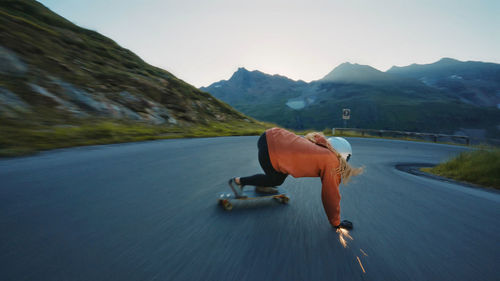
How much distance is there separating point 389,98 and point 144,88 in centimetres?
16357

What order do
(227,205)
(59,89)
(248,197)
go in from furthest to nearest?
1. (59,89)
2. (248,197)
3. (227,205)

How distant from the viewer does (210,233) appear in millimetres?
2371

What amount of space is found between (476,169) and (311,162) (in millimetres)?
6270

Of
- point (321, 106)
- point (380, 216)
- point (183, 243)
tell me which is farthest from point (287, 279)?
point (321, 106)

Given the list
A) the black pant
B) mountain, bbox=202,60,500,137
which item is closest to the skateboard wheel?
the black pant

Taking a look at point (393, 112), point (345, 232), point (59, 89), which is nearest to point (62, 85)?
point (59, 89)

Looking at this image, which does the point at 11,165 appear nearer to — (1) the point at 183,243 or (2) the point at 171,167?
(2) the point at 171,167

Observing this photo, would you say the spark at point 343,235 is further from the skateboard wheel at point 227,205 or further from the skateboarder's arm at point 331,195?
the skateboard wheel at point 227,205

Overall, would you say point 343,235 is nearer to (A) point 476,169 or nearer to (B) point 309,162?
(B) point 309,162

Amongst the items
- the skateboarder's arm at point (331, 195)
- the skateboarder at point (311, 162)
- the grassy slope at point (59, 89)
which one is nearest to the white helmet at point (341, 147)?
the skateboarder at point (311, 162)

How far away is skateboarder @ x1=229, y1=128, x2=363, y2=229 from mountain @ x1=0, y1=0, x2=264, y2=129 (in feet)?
27.4

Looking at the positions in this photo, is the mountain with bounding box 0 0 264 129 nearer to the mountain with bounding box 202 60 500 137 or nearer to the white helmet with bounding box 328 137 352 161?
the white helmet with bounding box 328 137 352 161

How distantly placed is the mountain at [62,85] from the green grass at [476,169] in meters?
12.6

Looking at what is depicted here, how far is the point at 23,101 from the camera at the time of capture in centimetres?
827
